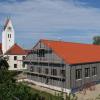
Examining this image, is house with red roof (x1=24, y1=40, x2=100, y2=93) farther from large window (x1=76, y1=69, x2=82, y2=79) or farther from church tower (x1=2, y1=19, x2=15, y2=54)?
church tower (x1=2, y1=19, x2=15, y2=54)

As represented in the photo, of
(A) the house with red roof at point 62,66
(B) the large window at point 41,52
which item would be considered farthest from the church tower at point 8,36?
(B) the large window at point 41,52

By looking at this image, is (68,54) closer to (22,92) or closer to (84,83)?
(84,83)

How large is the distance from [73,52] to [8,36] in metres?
37.7

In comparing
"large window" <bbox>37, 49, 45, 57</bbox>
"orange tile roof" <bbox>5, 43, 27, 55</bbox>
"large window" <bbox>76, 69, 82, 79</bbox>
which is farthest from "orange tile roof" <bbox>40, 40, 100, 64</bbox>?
"orange tile roof" <bbox>5, 43, 27, 55</bbox>

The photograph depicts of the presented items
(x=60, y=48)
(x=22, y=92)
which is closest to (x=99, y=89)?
(x=60, y=48)

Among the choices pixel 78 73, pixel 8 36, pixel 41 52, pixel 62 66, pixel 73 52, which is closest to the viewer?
pixel 62 66

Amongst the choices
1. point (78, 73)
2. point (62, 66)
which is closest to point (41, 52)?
point (62, 66)

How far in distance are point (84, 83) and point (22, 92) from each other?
2515 centimetres

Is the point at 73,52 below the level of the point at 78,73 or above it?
above

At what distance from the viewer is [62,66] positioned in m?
35.4

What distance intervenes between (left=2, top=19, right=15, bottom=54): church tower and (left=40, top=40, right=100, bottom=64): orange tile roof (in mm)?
32207

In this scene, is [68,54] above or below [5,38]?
below

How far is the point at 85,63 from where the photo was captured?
124 feet

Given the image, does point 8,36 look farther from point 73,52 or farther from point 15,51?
point 73,52
